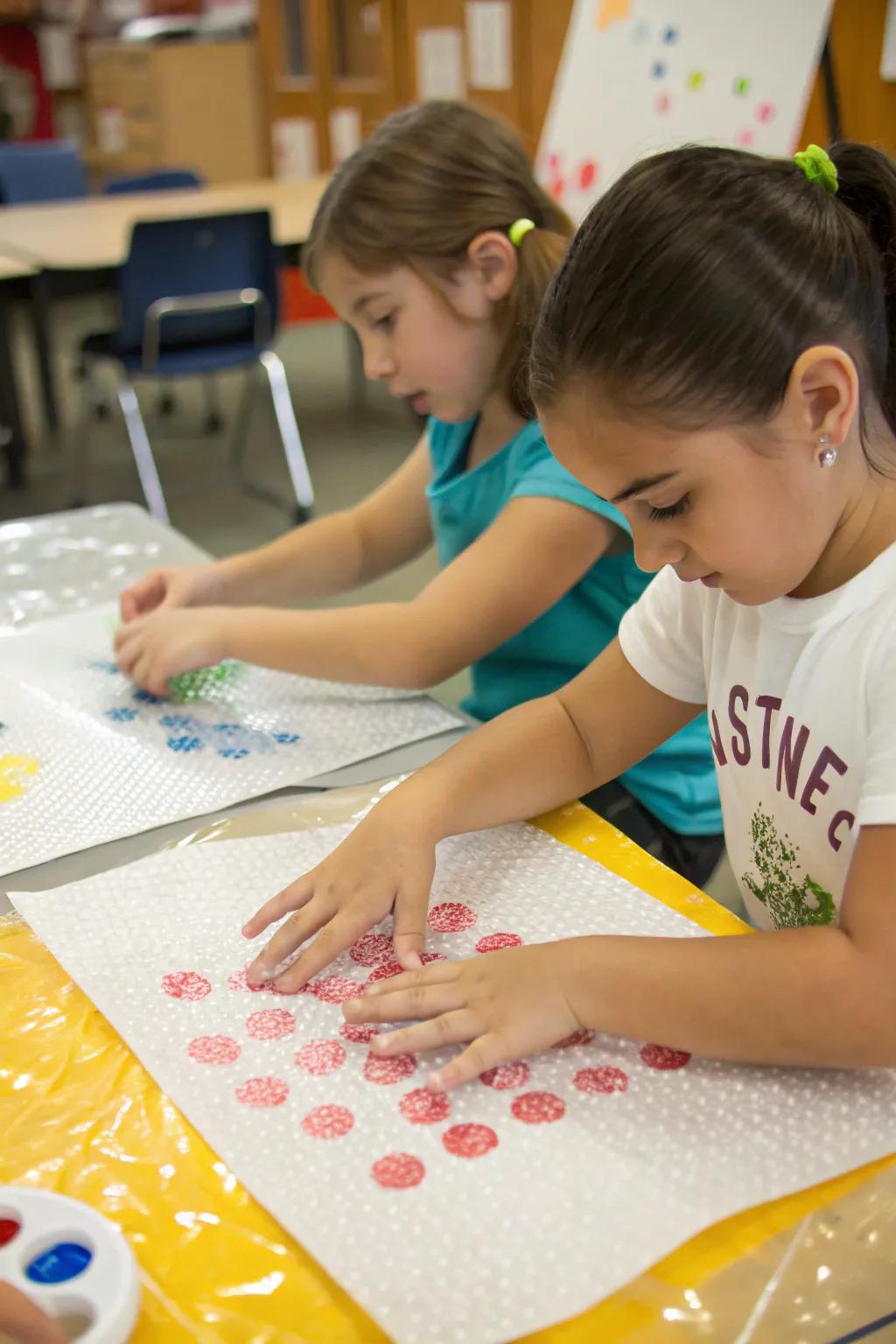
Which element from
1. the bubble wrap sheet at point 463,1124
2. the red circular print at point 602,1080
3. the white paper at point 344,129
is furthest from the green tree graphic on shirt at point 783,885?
the white paper at point 344,129

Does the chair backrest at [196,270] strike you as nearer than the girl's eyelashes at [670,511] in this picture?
No

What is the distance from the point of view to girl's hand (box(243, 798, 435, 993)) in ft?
2.32

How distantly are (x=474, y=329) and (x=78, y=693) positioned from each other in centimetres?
49

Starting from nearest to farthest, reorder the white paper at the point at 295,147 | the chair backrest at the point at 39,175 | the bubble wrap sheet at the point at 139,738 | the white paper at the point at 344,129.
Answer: the bubble wrap sheet at the point at 139,738
the chair backrest at the point at 39,175
the white paper at the point at 344,129
the white paper at the point at 295,147

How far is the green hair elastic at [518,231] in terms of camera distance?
3.84 ft

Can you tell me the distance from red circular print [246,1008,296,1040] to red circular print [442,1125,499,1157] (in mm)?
115

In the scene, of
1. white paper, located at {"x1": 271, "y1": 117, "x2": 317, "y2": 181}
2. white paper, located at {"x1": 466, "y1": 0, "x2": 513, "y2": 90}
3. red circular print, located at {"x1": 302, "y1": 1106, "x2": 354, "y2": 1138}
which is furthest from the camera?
white paper, located at {"x1": 271, "y1": 117, "x2": 317, "y2": 181}

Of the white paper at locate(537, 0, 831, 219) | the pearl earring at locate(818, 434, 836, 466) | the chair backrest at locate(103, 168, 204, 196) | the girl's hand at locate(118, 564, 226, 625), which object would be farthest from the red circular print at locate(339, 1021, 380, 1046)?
the chair backrest at locate(103, 168, 204, 196)

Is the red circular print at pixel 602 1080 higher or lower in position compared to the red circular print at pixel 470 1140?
lower

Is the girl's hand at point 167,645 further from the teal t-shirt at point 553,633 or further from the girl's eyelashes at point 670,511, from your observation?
the girl's eyelashes at point 670,511

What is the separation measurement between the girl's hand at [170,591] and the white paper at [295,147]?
4.67m

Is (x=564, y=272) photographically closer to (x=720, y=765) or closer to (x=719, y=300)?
(x=719, y=300)

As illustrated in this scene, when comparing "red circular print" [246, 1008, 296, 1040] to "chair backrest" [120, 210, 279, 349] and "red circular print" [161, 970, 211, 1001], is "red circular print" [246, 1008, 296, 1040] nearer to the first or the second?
"red circular print" [161, 970, 211, 1001]

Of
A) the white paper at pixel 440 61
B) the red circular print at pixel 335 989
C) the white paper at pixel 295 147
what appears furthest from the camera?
the white paper at pixel 295 147
